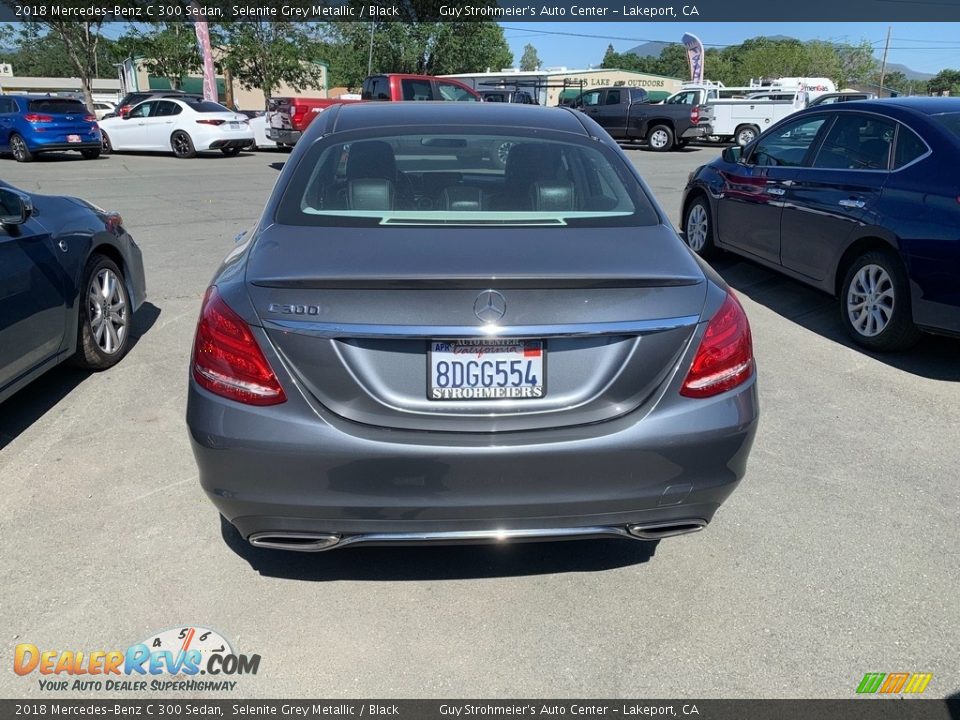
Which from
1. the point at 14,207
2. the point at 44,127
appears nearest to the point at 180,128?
the point at 44,127

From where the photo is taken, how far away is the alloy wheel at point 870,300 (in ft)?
17.7

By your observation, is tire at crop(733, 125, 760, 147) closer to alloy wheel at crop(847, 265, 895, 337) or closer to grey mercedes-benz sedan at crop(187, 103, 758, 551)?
alloy wheel at crop(847, 265, 895, 337)

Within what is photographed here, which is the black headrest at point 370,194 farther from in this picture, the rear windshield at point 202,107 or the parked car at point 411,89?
the rear windshield at point 202,107

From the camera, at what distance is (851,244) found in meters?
5.67

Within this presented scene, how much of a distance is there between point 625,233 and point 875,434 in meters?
2.36

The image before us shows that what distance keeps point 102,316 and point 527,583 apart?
3.45 m

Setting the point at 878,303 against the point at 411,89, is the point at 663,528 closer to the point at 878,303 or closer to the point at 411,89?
the point at 878,303

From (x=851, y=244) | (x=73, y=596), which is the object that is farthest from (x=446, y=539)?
(x=851, y=244)

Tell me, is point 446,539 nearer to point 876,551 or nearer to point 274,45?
point 876,551

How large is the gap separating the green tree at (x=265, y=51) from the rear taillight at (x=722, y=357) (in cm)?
3698

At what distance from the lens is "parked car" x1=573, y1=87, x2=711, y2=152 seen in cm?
2352

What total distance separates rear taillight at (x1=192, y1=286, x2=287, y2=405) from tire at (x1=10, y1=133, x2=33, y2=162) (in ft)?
66.4

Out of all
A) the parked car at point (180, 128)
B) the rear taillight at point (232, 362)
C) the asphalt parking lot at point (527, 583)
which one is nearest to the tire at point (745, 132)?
the parked car at point (180, 128)

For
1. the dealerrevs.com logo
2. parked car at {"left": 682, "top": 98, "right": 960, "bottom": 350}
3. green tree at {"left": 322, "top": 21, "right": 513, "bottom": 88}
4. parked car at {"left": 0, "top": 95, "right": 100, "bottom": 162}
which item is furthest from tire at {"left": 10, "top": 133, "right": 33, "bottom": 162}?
green tree at {"left": 322, "top": 21, "right": 513, "bottom": 88}
